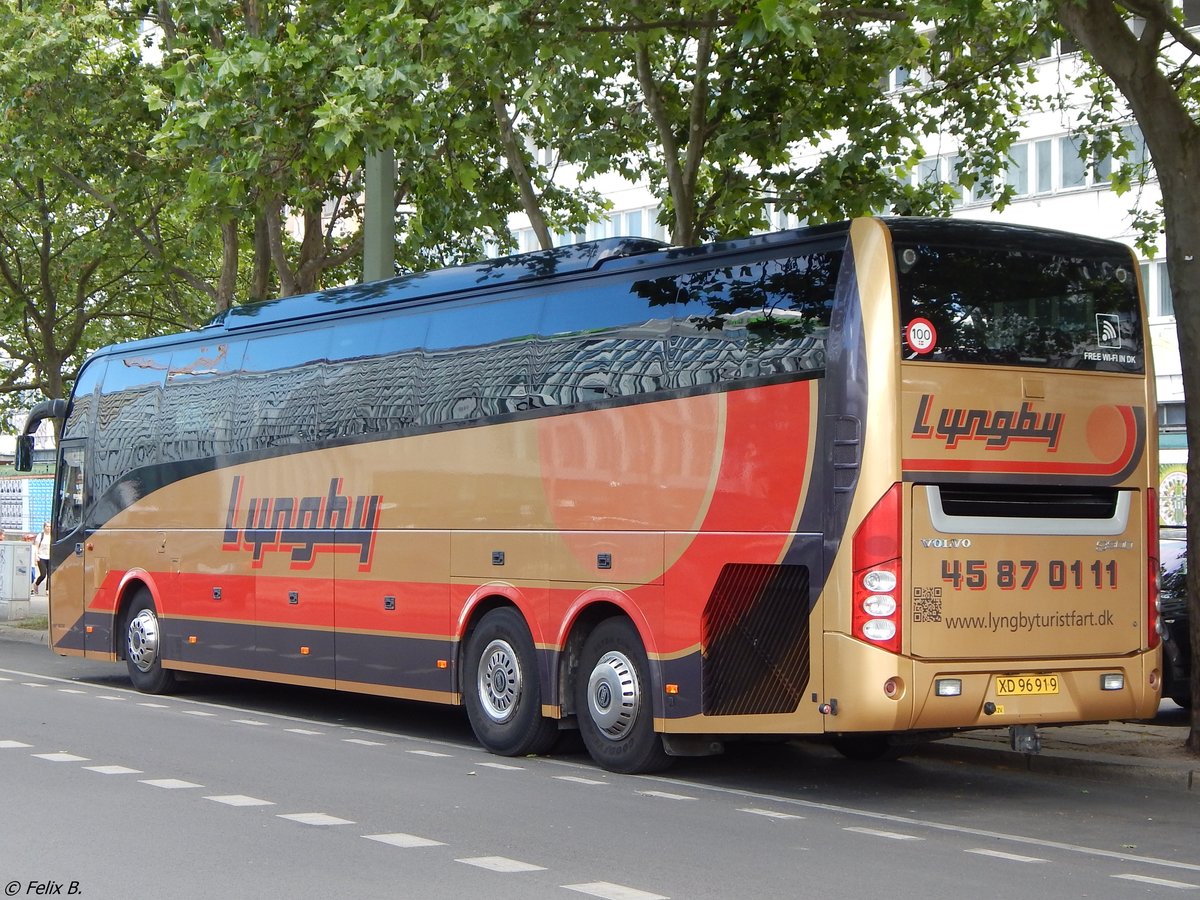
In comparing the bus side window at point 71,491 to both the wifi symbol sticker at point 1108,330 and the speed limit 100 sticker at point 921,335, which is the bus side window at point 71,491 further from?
the wifi symbol sticker at point 1108,330

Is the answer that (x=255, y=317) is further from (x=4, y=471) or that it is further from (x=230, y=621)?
(x=4, y=471)

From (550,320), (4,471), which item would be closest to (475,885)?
(550,320)

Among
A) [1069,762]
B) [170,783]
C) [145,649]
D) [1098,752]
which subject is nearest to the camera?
[170,783]

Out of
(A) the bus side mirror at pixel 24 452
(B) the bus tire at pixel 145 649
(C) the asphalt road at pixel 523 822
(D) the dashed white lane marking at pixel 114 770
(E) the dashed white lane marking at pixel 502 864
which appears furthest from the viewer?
(A) the bus side mirror at pixel 24 452

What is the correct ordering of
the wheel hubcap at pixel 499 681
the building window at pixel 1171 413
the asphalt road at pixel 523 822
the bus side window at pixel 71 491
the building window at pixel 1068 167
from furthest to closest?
the building window at pixel 1068 167
the building window at pixel 1171 413
the bus side window at pixel 71 491
the wheel hubcap at pixel 499 681
the asphalt road at pixel 523 822

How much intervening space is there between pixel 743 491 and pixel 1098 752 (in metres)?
3.71

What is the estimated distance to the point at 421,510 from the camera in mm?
14266

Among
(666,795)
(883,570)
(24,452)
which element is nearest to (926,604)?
(883,570)

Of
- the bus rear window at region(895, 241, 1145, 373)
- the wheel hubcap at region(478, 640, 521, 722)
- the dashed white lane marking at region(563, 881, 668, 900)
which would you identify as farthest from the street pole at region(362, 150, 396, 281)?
the dashed white lane marking at region(563, 881, 668, 900)

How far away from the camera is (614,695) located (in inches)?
482

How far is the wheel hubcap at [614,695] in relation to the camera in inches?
478

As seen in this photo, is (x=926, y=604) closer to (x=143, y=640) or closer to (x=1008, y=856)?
(x=1008, y=856)

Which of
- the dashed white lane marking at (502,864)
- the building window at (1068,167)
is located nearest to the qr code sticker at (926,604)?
the dashed white lane marking at (502,864)

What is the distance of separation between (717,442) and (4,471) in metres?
36.8
